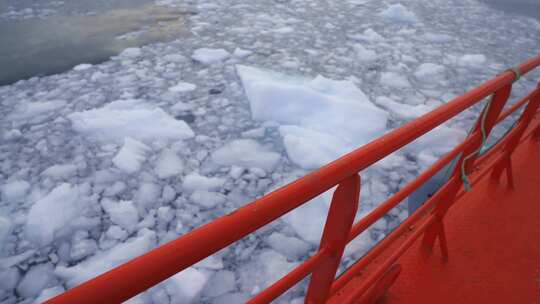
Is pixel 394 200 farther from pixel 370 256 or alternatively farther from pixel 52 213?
pixel 52 213

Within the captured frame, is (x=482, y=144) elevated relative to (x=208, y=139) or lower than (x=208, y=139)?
elevated

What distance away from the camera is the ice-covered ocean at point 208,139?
1.77 metres

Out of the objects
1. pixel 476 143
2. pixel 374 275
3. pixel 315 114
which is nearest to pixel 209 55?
pixel 315 114

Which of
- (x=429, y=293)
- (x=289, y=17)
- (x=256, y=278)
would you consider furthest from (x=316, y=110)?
(x=289, y=17)

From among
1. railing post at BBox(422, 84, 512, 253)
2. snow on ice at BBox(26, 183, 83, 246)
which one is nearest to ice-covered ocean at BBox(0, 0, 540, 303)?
snow on ice at BBox(26, 183, 83, 246)

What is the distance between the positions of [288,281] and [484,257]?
1226 mm

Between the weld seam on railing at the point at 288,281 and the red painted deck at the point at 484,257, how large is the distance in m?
0.71

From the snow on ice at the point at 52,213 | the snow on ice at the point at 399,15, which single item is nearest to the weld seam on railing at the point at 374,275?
the snow on ice at the point at 52,213

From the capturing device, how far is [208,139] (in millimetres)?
2633

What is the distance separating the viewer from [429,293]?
133 cm

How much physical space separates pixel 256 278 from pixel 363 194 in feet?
3.14

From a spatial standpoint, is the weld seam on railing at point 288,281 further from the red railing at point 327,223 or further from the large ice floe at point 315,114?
the large ice floe at point 315,114

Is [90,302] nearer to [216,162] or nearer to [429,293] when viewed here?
[429,293]

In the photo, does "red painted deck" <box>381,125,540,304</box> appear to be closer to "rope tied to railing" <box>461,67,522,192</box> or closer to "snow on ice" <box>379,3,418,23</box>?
"rope tied to railing" <box>461,67,522,192</box>
